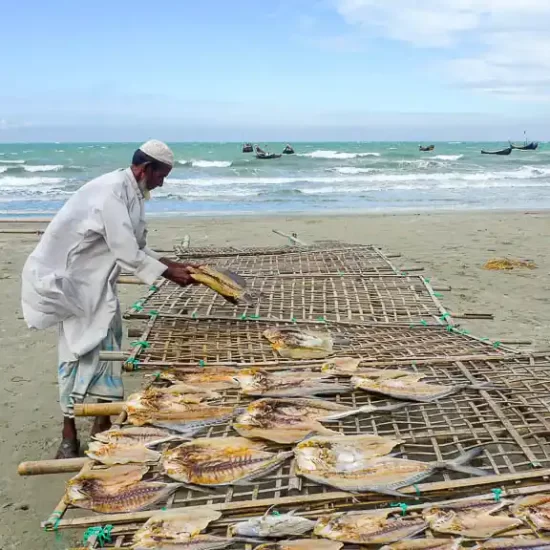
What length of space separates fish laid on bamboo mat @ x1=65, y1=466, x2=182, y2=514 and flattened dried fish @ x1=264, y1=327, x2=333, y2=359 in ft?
4.70

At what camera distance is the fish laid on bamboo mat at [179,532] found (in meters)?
2.12

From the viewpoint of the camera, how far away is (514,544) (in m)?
2.15

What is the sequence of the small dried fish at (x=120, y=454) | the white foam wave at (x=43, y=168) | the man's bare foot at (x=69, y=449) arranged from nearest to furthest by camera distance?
the small dried fish at (x=120, y=454)
the man's bare foot at (x=69, y=449)
the white foam wave at (x=43, y=168)

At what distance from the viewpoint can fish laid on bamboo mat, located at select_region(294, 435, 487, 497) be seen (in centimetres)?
245

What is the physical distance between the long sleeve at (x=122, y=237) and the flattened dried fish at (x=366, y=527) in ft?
6.03

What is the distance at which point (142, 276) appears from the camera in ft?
11.6

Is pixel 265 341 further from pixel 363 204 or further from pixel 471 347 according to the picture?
pixel 363 204

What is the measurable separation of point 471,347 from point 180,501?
2337 mm

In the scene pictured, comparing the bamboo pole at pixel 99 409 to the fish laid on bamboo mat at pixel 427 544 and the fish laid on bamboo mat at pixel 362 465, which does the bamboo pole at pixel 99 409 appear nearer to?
the fish laid on bamboo mat at pixel 362 465

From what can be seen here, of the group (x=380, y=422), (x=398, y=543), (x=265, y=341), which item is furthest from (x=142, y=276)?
(x=398, y=543)

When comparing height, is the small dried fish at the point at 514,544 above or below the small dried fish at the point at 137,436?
below

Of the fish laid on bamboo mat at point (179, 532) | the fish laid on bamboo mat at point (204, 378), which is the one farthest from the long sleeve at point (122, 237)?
the fish laid on bamboo mat at point (179, 532)

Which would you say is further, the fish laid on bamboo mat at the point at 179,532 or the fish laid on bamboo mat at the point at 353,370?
the fish laid on bamboo mat at the point at 353,370

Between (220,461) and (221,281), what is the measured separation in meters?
1.57
